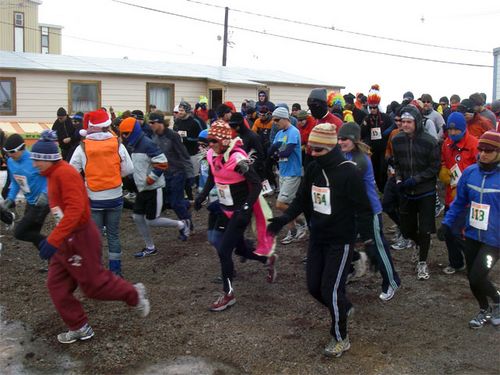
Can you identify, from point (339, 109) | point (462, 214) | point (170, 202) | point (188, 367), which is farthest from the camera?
point (339, 109)

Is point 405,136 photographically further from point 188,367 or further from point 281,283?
point 188,367

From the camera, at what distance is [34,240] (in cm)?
594

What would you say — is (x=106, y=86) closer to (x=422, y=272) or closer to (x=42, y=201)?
(x=42, y=201)

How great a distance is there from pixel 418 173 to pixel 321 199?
6.94ft

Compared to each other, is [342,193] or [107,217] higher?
[342,193]

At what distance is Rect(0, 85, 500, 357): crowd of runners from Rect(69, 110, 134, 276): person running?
1cm

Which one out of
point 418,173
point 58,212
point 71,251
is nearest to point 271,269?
point 418,173

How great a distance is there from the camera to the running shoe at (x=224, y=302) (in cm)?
539

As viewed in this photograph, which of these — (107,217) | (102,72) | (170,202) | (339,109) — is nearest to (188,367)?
(107,217)

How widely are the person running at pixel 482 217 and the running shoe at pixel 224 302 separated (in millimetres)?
2254

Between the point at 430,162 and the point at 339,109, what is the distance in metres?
5.30

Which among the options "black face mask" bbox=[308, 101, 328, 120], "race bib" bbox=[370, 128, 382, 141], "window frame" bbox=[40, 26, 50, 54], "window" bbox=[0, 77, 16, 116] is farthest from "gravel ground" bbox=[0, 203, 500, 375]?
"window frame" bbox=[40, 26, 50, 54]

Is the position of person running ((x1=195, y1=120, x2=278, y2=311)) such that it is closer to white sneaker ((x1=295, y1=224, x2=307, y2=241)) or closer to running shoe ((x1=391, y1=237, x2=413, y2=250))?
white sneaker ((x1=295, y1=224, x2=307, y2=241))

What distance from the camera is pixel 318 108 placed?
22.9ft
